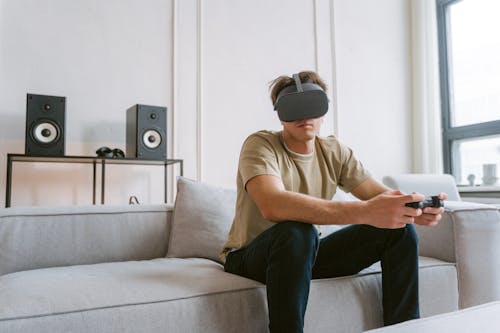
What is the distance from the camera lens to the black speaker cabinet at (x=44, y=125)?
223 cm

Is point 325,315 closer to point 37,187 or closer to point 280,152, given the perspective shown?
point 280,152

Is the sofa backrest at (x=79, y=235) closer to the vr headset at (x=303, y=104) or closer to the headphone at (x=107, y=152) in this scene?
the vr headset at (x=303, y=104)

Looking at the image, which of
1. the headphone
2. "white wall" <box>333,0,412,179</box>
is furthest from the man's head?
"white wall" <box>333,0,412,179</box>

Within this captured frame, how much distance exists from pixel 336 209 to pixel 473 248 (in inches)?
28.7

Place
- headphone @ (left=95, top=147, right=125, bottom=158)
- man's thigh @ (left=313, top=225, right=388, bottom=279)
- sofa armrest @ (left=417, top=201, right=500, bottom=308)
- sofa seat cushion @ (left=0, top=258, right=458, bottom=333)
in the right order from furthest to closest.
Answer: headphone @ (left=95, top=147, right=125, bottom=158), sofa armrest @ (left=417, top=201, right=500, bottom=308), man's thigh @ (left=313, top=225, right=388, bottom=279), sofa seat cushion @ (left=0, top=258, right=458, bottom=333)

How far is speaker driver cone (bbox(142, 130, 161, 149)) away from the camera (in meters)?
2.46

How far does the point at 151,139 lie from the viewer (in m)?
2.50

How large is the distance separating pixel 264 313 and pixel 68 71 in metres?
2.12

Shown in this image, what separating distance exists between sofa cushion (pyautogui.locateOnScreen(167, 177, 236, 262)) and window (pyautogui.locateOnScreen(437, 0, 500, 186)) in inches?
99.2

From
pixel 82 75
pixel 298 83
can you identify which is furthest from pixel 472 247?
pixel 82 75

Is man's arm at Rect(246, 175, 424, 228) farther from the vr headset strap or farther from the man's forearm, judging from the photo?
the vr headset strap

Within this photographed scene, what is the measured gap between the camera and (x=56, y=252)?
1485 millimetres

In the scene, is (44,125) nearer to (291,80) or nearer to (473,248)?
(291,80)

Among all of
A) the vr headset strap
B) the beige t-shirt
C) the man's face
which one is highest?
the vr headset strap
